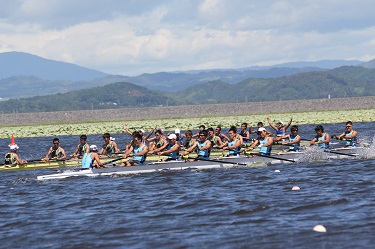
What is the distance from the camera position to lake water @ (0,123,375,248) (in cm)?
1670

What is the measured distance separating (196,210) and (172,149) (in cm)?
1047

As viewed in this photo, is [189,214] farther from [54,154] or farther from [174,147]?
[54,154]

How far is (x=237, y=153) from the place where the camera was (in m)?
32.2

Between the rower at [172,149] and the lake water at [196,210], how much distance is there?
189 cm

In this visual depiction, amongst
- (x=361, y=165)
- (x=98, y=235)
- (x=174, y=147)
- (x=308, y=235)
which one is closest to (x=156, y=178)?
(x=174, y=147)

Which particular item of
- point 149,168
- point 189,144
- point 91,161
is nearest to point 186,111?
point 189,144

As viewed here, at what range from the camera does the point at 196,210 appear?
65.9 ft

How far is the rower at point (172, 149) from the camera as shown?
3044 cm

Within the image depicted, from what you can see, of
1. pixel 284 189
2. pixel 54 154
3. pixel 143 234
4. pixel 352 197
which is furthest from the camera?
pixel 54 154

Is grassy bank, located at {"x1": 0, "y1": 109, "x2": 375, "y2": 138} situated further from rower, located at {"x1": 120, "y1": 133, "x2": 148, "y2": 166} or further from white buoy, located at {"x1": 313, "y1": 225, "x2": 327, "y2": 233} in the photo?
white buoy, located at {"x1": 313, "y1": 225, "x2": 327, "y2": 233}

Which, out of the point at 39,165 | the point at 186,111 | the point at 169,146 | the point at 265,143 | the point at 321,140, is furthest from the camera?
the point at 186,111

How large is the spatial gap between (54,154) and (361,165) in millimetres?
12604

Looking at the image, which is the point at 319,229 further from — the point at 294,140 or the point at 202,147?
the point at 294,140

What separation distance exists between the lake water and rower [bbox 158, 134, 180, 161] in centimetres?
189
